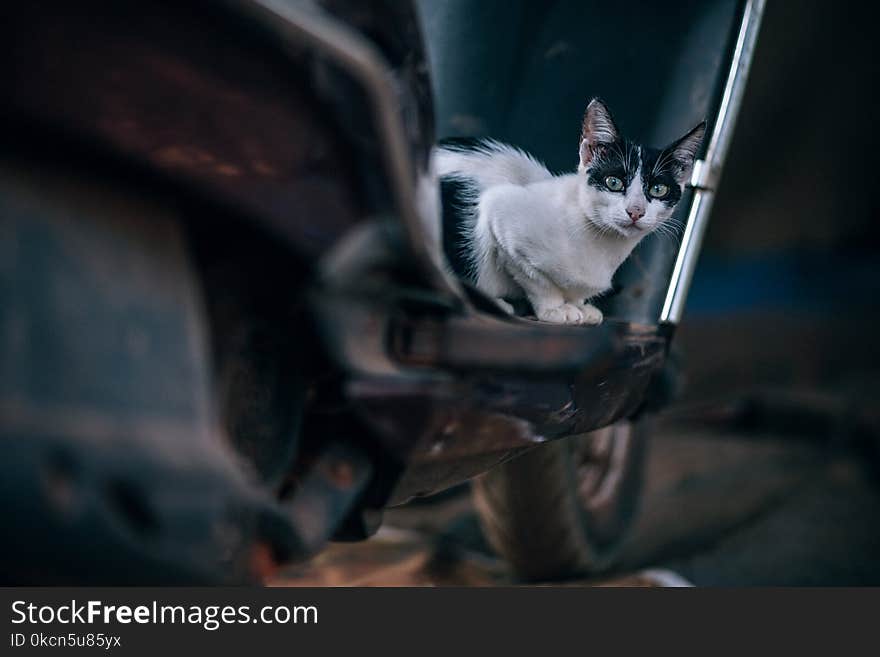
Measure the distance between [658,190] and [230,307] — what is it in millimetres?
594

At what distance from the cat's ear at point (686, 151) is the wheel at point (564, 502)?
2.24 ft

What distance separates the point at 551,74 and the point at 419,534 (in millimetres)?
1318

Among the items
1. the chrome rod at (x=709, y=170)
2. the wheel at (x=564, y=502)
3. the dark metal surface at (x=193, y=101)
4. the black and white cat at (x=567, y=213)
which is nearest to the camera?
the dark metal surface at (x=193, y=101)

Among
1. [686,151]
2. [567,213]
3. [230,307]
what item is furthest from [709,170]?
[230,307]

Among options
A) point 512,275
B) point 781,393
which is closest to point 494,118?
point 512,275

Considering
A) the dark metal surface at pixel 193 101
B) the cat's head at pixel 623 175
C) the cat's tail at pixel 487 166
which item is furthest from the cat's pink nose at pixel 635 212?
A: the dark metal surface at pixel 193 101

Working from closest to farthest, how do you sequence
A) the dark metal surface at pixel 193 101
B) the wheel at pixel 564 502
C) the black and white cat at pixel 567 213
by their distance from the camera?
the dark metal surface at pixel 193 101
the black and white cat at pixel 567 213
the wheel at pixel 564 502

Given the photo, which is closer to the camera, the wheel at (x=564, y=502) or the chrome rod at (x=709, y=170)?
the chrome rod at (x=709, y=170)

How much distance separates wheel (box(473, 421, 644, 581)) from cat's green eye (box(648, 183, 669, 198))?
0.68 m

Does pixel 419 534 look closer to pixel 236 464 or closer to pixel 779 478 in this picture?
pixel 779 478

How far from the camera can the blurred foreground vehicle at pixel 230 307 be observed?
71 centimetres

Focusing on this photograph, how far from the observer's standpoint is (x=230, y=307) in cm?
87

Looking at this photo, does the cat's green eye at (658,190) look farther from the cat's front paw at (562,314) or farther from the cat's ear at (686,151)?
the cat's front paw at (562,314)

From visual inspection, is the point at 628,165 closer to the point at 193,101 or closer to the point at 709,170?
the point at 709,170
